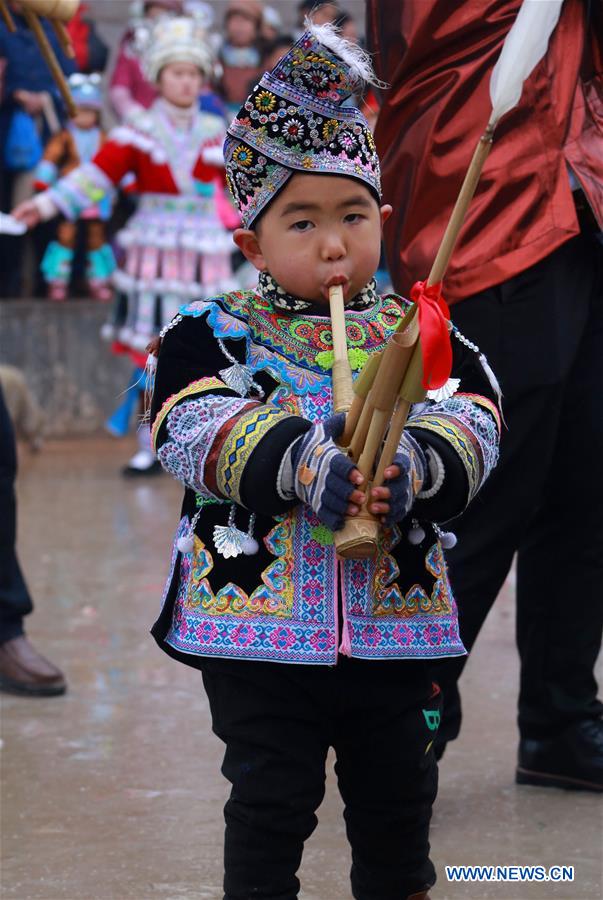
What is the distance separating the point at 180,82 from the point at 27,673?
4539 mm

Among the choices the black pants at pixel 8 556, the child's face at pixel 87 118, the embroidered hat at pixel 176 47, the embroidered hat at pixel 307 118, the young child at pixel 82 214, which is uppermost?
the embroidered hat at pixel 307 118

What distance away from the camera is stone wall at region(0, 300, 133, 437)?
9.50 metres

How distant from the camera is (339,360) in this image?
96.3 inches

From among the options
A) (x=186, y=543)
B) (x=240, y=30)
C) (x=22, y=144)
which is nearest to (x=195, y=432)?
(x=186, y=543)

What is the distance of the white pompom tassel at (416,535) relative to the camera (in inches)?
98.9

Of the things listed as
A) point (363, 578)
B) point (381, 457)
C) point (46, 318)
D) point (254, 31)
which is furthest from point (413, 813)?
point (254, 31)

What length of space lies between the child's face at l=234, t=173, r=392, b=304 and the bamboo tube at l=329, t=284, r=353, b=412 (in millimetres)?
47

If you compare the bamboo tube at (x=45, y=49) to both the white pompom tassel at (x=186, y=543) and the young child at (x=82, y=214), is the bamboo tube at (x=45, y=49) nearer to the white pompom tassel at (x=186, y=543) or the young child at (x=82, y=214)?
the white pompom tassel at (x=186, y=543)

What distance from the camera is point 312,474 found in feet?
7.50

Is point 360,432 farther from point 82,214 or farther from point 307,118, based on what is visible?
point 82,214

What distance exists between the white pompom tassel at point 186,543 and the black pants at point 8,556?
1924 mm

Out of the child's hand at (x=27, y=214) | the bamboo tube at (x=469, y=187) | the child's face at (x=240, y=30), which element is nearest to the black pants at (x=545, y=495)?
the bamboo tube at (x=469, y=187)

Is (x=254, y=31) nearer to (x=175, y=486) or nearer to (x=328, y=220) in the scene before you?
(x=175, y=486)

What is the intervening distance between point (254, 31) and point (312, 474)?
9.11 metres
